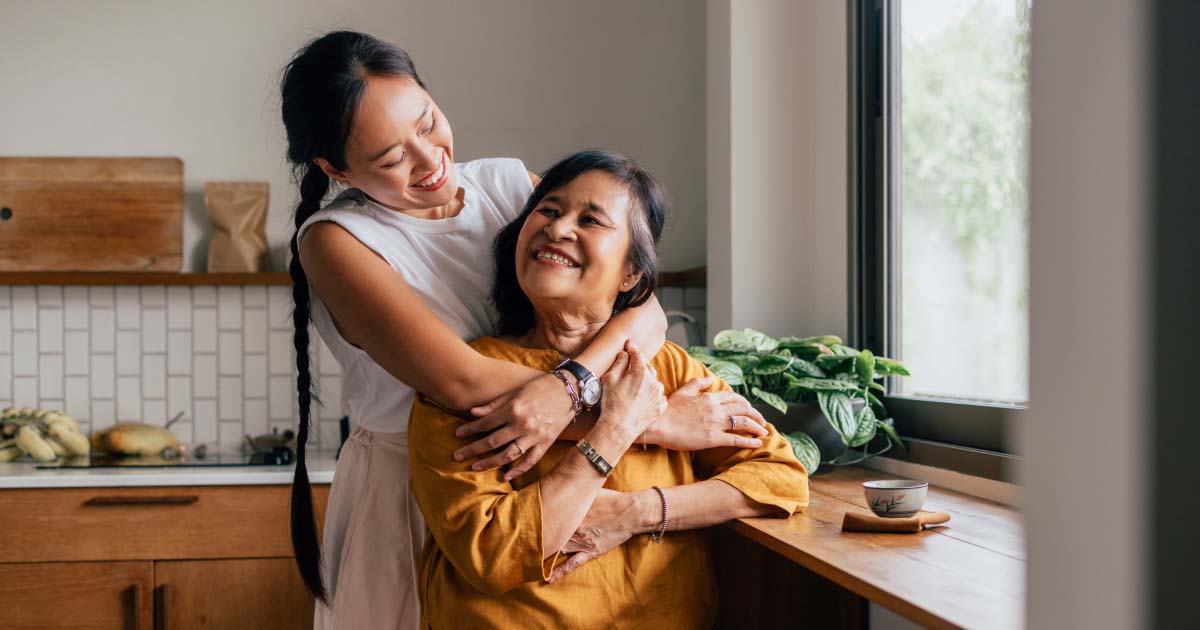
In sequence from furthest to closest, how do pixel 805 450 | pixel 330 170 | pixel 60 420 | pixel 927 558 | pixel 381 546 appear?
pixel 60 420
pixel 805 450
pixel 381 546
pixel 330 170
pixel 927 558

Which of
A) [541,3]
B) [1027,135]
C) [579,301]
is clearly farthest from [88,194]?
[1027,135]

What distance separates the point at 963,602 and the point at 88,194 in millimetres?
2916

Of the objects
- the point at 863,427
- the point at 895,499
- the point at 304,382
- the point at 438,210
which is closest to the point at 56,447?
the point at 304,382

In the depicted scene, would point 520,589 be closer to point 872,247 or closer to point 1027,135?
point 1027,135

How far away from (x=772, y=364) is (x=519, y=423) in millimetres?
872

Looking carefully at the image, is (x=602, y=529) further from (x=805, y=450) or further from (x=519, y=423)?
(x=805, y=450)

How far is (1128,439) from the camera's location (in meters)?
0.42

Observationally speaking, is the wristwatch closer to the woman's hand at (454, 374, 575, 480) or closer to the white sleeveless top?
the woman's hand at (454, 374, 575, 480)

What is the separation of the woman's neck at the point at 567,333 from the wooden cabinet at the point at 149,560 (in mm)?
1440

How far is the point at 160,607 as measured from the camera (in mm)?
2543

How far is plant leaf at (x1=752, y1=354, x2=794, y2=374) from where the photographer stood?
6.44 feet

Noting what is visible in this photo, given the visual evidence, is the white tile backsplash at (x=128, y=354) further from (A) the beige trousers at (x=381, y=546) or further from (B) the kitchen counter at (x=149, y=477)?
(A) the beige trousers at (x=381, y=546)

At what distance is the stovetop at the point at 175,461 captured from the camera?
2.71 metres

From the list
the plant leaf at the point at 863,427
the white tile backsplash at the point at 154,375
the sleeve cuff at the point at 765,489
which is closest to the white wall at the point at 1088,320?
the sleeve cuff at the point at 765,489
